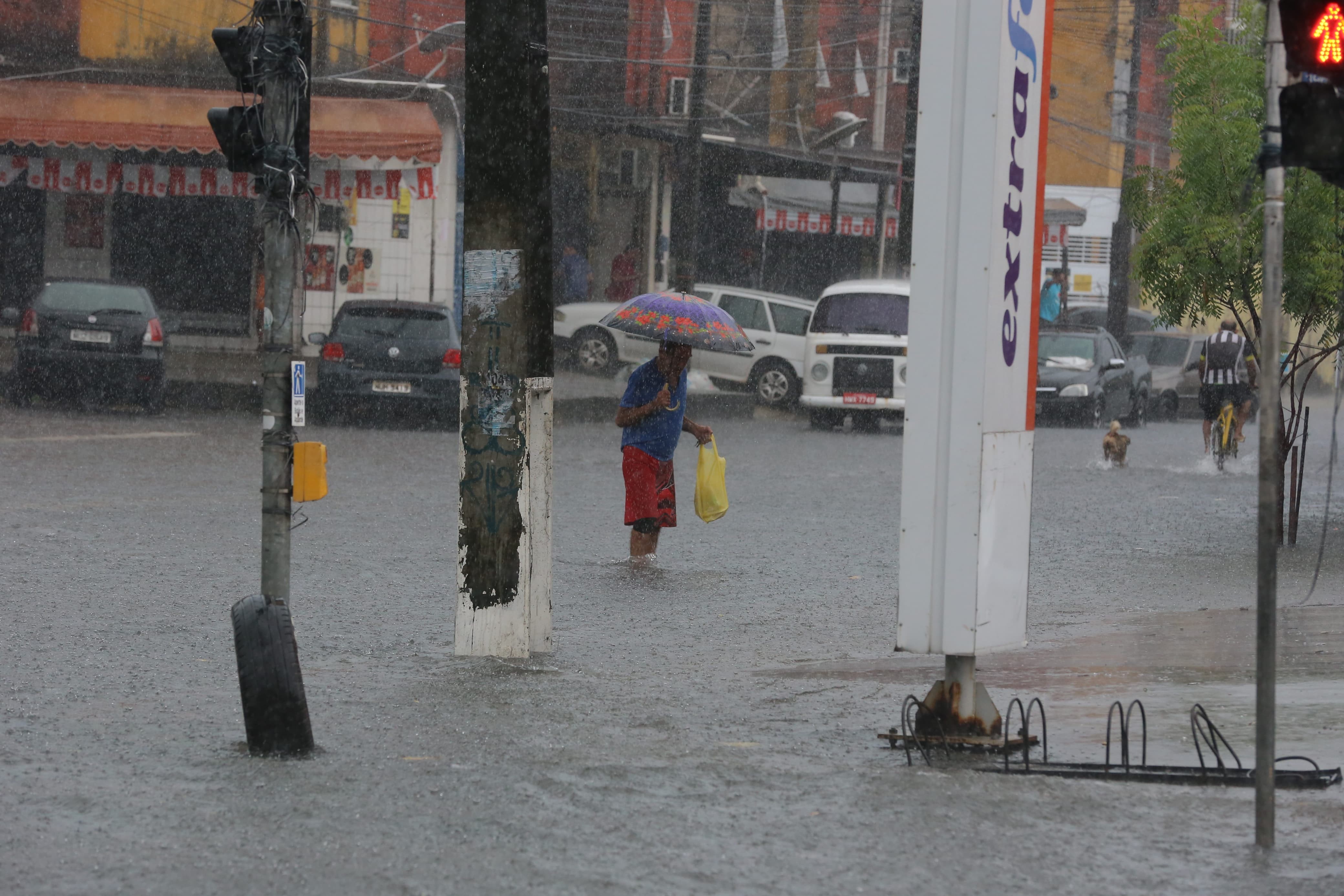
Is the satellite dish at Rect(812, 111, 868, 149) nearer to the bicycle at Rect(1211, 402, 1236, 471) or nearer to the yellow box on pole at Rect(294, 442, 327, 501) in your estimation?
the bicycle at Rect(1211, 402, 1236, 471)

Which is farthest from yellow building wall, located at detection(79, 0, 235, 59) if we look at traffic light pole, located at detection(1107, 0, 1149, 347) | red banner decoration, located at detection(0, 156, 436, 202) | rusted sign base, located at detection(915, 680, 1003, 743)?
rusted sign base, located at detection(915, 680, 1003, 743)

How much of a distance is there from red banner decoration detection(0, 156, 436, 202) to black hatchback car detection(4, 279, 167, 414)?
655cm

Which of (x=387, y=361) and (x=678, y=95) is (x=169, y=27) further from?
(x=678, y=95)

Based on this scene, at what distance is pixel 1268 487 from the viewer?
5.15m

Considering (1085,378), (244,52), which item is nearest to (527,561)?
(244,52)

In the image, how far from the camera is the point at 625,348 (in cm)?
2883

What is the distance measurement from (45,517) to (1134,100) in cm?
2929

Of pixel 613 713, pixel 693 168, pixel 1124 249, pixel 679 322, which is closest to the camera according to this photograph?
pixel 613 713

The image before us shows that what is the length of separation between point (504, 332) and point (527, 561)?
1049 mm

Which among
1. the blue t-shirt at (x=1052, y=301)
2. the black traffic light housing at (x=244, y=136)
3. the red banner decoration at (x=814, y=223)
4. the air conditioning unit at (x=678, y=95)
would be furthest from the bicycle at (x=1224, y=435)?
the blue t-shirt at (x=1052, y=301)

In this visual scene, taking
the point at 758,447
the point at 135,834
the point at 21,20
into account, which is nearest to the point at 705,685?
the point at 135,834

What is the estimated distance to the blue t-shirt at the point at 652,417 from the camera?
1121cm

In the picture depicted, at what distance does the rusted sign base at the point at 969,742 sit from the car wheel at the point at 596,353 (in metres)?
23.0

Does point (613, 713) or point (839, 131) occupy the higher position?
point (839, 131)
